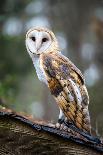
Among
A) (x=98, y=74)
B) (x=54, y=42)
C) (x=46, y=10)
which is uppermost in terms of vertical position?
(x=46, y=10)

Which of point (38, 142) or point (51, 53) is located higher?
point (51, 53)

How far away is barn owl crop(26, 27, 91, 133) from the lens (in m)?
5.18

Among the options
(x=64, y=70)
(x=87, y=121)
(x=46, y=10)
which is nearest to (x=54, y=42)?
(x=64, y=70)

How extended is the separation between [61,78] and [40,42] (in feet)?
1.61

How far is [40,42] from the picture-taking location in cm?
568

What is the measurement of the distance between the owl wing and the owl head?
8 cm

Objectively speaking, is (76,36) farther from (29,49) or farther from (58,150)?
(58,150)

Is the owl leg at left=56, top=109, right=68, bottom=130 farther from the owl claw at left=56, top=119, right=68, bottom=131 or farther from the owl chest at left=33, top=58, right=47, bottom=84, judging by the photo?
the owl chest at left=33, top=58, right=47, bottom=84

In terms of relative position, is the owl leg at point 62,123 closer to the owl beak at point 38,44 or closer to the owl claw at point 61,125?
the owl claw at point 61,125

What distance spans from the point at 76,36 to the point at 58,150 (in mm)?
13004

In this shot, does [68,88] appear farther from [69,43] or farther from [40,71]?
[69,43]

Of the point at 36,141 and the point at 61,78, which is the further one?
the point at 61,78

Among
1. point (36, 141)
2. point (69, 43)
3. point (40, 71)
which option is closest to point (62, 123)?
point (40, 71)

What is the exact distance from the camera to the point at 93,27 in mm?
17219
